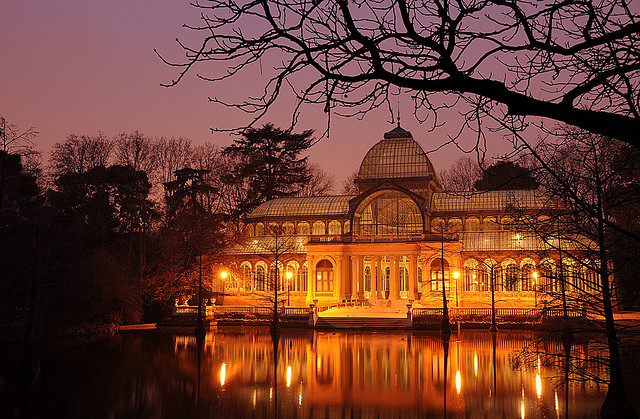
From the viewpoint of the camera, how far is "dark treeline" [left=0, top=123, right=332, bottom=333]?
24984 mm

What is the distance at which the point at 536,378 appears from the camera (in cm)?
2248

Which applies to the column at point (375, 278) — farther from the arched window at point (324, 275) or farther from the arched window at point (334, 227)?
the arched window at point (334, 227)

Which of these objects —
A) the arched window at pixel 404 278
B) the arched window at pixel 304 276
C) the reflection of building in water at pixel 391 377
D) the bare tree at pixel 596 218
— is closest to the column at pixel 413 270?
the arched window at pixel 404 278

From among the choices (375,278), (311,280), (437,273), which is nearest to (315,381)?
(437,273)

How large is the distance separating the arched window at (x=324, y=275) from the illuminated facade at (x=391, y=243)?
0.28 ft

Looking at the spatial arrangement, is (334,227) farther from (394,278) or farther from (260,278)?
(394,278)

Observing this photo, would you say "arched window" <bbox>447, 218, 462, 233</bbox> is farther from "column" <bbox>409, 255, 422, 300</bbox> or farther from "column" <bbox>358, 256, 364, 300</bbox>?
"column" <bbox>358, 256, 364, 300</bbox>

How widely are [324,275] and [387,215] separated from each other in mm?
7303

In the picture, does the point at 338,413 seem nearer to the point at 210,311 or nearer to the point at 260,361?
the point at 260,361

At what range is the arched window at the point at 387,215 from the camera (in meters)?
55.5

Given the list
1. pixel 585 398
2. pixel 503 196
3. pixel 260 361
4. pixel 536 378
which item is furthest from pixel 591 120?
pixel 503 196

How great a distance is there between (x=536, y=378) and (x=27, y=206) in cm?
1908

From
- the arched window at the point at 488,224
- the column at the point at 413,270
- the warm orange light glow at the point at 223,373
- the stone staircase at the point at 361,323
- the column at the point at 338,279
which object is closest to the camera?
the warm orange light glow at the point at 223,373

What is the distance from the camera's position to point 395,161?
59.0 metres
